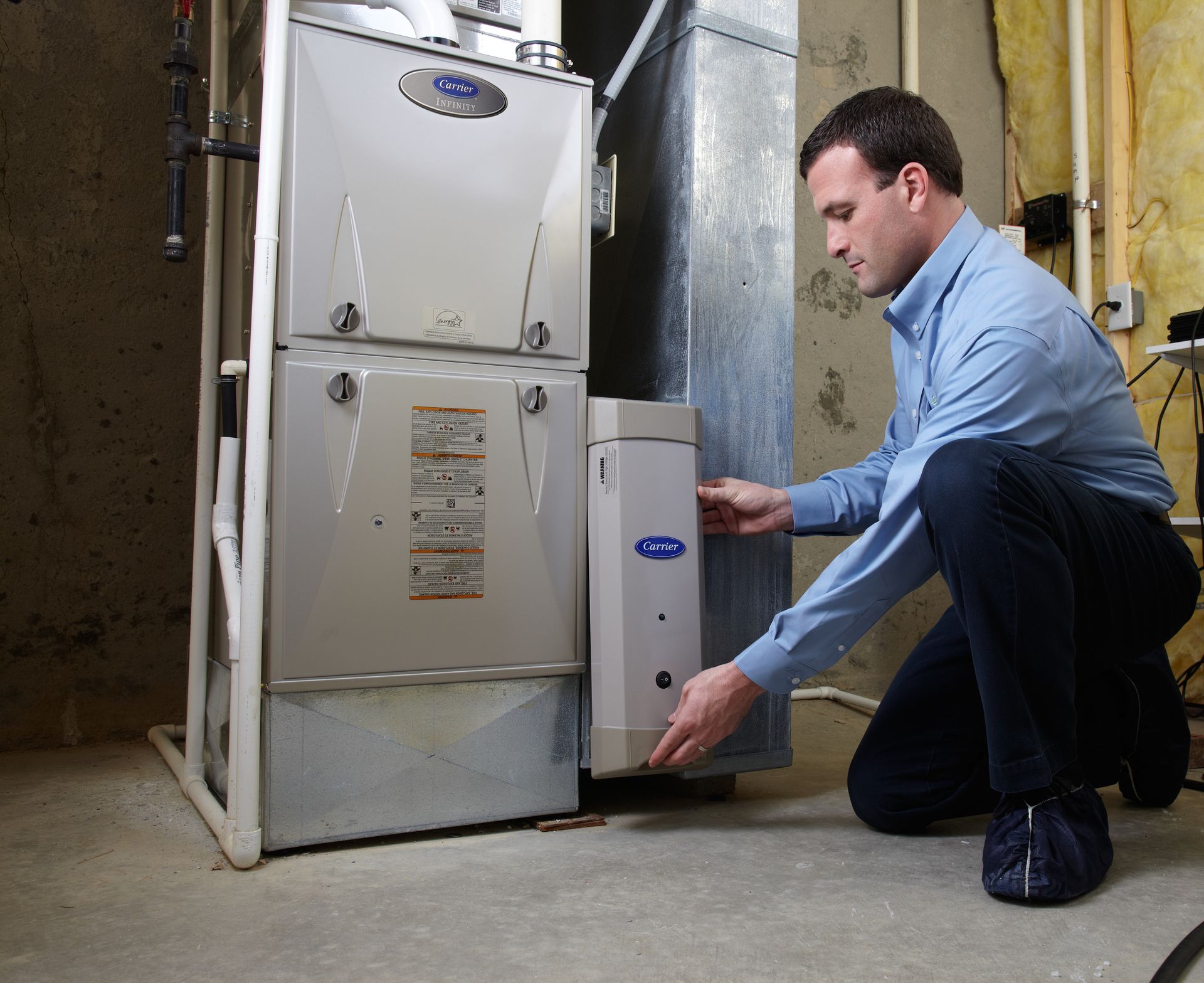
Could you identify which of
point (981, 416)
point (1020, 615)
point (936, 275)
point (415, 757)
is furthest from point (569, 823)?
point (936, 275)

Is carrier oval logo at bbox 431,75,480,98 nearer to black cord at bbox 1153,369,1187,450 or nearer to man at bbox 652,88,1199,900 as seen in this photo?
man at bbox 652,88,1199,900

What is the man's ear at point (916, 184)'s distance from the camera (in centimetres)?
142

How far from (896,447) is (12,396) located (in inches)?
65.7

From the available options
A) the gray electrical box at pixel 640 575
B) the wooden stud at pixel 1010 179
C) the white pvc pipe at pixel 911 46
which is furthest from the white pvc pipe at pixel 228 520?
the wooden stud at pixel 1010 179

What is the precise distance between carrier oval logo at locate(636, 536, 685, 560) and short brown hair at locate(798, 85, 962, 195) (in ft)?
1.96

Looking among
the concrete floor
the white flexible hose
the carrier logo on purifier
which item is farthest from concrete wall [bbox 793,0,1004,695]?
the carrier logo on purifier

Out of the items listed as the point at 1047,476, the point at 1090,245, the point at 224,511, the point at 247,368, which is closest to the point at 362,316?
the point at 247,368

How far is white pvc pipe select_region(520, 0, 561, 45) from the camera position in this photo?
5.08 ft

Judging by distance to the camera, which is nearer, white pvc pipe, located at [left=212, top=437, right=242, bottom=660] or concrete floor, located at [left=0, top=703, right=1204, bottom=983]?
concrete floor, located at [left=0, top=703, right=1204, bottom=983]

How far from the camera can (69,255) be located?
1.98 meters

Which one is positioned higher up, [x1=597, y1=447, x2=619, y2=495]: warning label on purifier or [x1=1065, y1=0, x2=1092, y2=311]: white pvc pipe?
[x1=1065, y1=0, x2=1092, y2=311]: white pvc pipe

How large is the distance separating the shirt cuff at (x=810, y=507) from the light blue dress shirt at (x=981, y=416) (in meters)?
0.28

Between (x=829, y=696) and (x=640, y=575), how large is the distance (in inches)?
54.1

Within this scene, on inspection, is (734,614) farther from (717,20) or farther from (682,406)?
(717,20)
